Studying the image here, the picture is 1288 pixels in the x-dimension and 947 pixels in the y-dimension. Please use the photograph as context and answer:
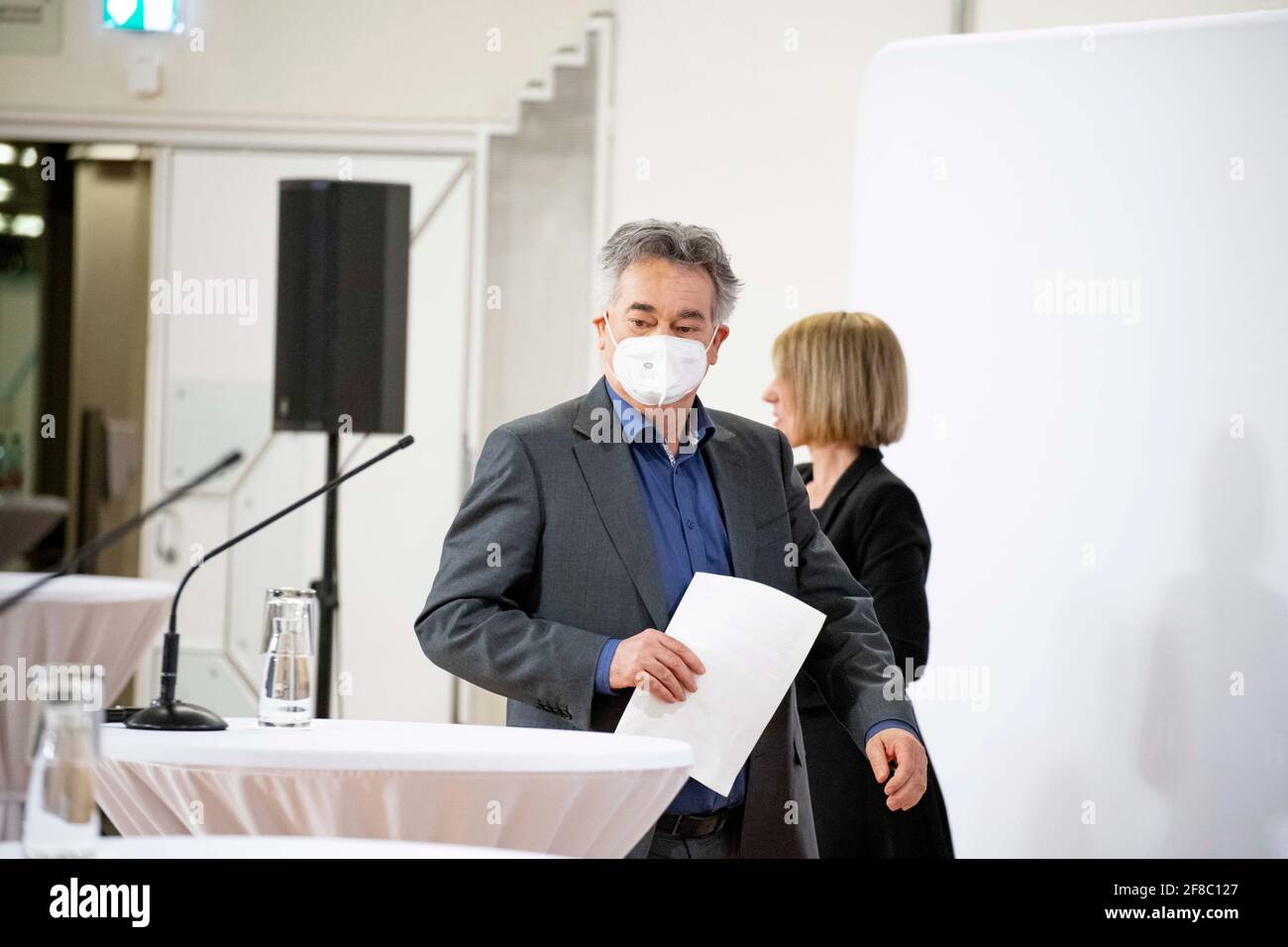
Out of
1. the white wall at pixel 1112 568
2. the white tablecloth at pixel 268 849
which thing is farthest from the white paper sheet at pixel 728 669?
the white wall at pixel 1112 568

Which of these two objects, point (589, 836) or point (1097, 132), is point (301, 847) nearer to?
point (589, 836)

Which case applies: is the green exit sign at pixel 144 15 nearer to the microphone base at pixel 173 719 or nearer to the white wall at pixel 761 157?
the white wall at pixel 761 157

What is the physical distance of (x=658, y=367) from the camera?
196cm

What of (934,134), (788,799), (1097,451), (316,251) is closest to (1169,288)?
(1097,451)

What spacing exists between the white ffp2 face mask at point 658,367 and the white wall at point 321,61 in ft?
Result: 11.3

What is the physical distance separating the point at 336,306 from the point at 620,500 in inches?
86.5

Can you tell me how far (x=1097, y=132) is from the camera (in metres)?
3.43

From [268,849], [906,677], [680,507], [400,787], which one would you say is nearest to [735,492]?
[680,507]

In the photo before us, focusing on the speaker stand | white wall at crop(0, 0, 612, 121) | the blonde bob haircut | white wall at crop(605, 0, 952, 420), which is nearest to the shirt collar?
the blonde bob haircut

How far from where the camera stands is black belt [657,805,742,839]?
181 centimetres

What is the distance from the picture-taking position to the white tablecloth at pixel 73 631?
261 cm

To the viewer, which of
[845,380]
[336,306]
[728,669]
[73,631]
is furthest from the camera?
[336,306]

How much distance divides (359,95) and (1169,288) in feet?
10.0

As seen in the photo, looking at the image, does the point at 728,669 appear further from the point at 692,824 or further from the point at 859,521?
the point at 859,521
